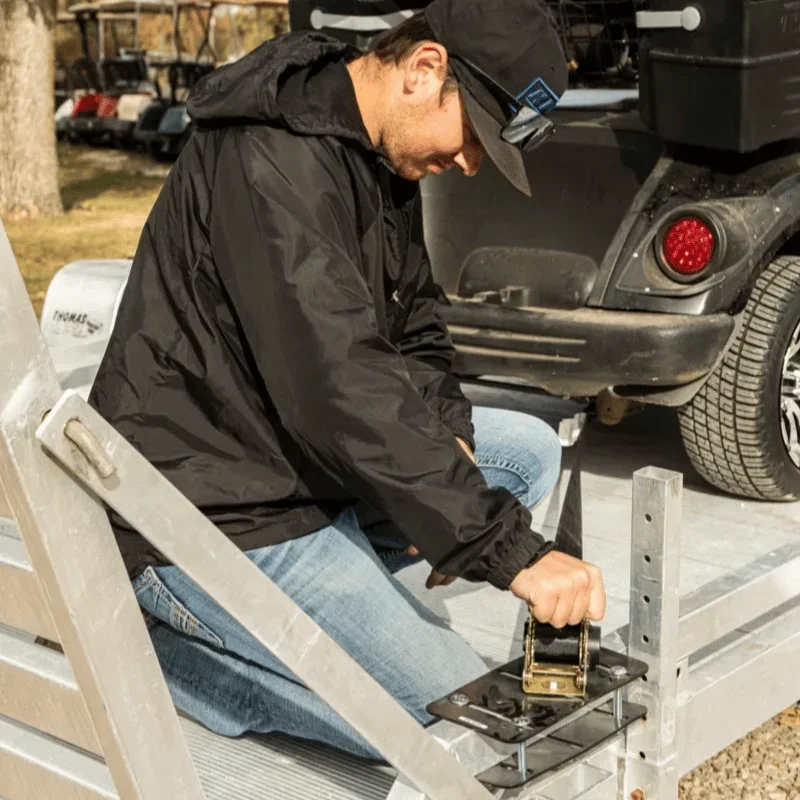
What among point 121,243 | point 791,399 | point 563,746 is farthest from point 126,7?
point 563,746

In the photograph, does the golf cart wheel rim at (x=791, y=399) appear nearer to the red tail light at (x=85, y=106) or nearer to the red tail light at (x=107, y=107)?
the red tail light at (x=107, y=107)

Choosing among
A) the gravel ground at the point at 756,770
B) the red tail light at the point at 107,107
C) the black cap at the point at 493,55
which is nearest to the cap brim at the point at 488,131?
the black cap at the point at 493,55

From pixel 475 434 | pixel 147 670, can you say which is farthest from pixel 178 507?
pixel 475 434

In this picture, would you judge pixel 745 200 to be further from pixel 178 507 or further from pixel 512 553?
pixel 178 507

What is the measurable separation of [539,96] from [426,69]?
203 millimetres

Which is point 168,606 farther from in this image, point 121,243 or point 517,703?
point 121,243

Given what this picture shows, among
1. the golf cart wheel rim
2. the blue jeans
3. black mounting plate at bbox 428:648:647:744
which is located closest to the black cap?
the blue jeans

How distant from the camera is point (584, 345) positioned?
3621mm

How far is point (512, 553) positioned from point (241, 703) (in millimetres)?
667

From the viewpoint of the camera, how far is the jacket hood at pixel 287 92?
7.23 ft

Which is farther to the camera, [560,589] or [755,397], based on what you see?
[755,397]

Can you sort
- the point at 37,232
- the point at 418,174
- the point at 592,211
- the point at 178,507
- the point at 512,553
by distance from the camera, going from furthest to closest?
the point at 37,232 → the point at 592,211 → the point at 418,174 → the point at 512,553 → the point at 178,507

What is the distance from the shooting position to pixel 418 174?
96.3 inches

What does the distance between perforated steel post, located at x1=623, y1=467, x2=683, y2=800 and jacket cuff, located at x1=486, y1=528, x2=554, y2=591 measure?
254 millimetres
